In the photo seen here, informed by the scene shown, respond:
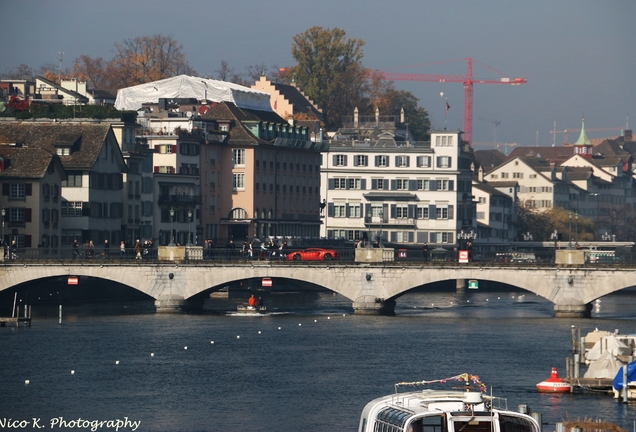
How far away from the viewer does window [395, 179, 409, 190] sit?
593ft

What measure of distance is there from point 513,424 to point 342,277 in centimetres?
6559

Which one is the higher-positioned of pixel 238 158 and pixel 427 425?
pixel 238 158

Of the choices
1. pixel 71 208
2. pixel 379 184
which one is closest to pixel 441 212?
pixel 379 184

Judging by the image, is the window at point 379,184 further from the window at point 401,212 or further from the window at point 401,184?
the window at point 401,212

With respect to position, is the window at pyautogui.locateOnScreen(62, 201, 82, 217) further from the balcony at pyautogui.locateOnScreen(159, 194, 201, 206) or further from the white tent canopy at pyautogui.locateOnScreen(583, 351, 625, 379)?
the white tent canopy at pyautogui.locateOnScreen(583, 351, 625, 379)

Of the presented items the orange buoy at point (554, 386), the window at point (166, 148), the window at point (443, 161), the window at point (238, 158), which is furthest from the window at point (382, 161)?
the orange buoy at point (554, 386)

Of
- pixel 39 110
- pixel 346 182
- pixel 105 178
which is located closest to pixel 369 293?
pixel 105 178

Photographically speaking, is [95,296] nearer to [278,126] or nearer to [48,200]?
[48,200]

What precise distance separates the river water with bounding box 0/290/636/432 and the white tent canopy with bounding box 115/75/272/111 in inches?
2319

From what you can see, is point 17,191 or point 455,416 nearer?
point 455,416

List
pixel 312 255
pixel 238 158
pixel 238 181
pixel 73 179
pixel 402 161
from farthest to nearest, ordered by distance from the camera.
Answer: pixel 402 161, pixel 238 158, pixel 238 181, pixel 73 179, pixel 312 255

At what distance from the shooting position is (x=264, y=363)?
260 feet

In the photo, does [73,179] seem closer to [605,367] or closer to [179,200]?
[179,200]

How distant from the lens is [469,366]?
3068 inches
